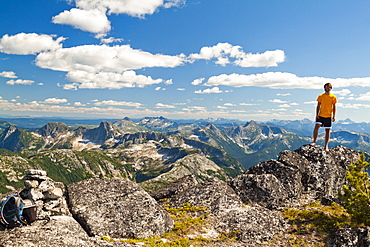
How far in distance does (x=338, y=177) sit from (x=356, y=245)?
16.5m

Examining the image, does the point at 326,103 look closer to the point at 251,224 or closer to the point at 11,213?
the point at 251,224

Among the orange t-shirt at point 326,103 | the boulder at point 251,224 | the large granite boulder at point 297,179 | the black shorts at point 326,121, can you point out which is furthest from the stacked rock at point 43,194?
the orange t-shirt at point 326,103

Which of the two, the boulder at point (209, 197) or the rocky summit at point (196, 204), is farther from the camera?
the boulder at point (209, 197)

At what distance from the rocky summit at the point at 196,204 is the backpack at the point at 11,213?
0.42m

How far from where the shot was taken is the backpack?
1337cm

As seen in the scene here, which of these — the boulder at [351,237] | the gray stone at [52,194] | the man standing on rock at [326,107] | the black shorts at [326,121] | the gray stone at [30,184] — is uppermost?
the man standing on rock at [326,107]

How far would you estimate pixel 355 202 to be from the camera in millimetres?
16516

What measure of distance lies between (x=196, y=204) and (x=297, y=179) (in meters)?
13.4

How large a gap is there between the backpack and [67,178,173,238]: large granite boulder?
466cm

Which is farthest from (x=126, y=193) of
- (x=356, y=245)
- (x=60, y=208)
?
(x=356, y=245)

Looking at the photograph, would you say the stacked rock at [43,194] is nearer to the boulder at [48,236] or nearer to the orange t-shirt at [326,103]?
the boulder at [48,236]

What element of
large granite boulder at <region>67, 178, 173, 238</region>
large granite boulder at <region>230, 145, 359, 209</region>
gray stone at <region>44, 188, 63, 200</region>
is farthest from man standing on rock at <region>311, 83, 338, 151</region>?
gray stone at <region>44, 188, 63, 200</region>

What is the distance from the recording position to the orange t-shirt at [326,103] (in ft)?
84.2

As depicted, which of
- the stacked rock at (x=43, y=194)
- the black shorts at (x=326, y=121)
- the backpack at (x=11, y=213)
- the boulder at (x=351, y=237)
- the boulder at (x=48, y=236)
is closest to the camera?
the boulder at (x=48, y=236)
